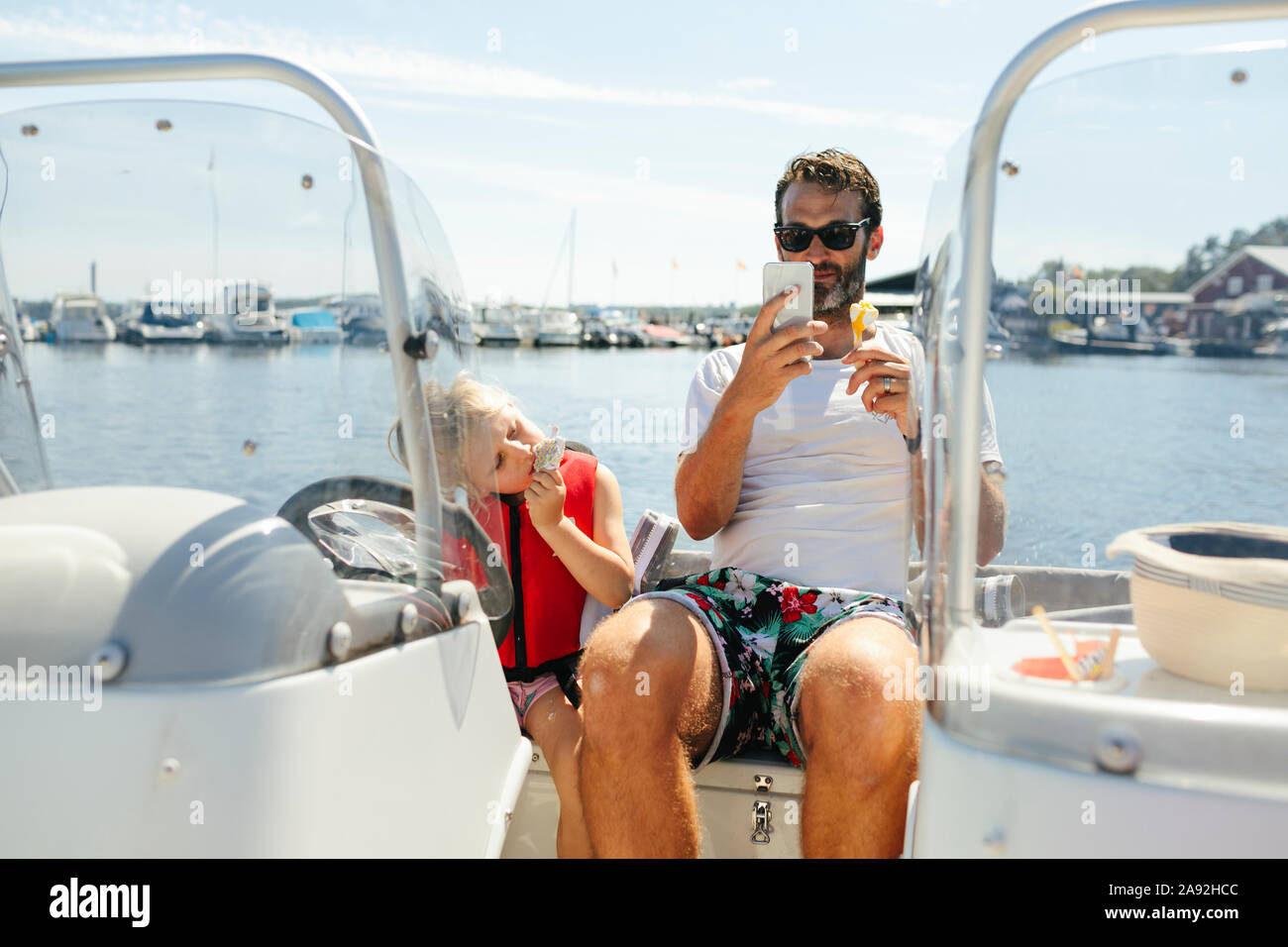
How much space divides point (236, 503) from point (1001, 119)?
1037 millimetres

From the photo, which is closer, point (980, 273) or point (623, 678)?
point (980, 273)

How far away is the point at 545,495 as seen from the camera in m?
2.16

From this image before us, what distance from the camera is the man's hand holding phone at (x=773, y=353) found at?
2.07 m

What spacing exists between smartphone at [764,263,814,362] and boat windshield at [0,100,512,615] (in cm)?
80

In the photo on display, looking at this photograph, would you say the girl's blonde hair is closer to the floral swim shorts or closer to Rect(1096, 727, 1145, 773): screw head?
the floral swim shorts

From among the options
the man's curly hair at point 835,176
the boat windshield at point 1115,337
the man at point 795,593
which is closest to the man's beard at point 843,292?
the man at point 795,593

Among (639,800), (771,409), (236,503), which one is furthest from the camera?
(771,409)

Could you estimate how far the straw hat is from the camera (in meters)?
1.21

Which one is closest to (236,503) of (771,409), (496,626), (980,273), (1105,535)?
(496,626)

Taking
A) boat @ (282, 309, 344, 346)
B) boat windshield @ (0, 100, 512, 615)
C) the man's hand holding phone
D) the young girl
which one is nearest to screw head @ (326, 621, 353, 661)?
boat windshield @ (0, 100, 512, 615)

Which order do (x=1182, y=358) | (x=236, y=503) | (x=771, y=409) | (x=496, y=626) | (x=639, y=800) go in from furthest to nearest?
(x=771, y=409) < (x=496, y=626) < (x=639, y=800) < (x=236, y=503) < (x=1182, y=358)

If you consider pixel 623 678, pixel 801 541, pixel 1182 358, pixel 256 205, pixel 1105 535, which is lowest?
pixel 623 678

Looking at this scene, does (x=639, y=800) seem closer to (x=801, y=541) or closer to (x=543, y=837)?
(x=543, y=837)
